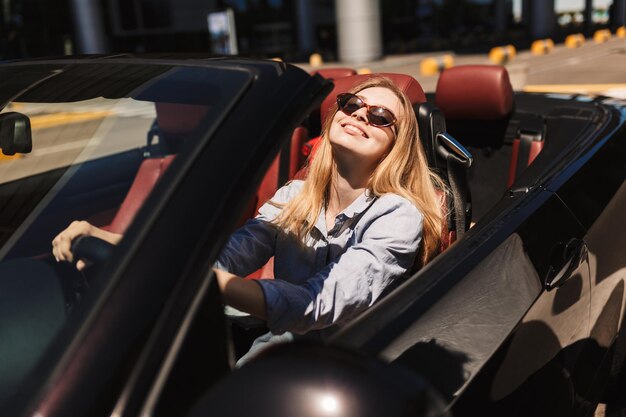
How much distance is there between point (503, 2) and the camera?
39156 mm

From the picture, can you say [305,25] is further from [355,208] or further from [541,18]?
[355,208]

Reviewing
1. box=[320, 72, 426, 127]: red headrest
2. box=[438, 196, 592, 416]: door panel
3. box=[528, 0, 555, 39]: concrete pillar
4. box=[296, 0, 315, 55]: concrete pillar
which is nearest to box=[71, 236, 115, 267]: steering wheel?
box=[438, 196, 592, 416]: door panel

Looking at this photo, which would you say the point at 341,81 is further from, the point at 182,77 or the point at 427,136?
the point at 182,77

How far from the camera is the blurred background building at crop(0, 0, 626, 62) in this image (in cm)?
2328

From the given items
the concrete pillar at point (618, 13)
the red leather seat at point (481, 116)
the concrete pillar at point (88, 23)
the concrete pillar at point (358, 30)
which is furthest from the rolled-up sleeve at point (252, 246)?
the concrete pillar at point (618, 13)

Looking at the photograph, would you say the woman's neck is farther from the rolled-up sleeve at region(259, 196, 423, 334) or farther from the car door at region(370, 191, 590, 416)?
the car door at region(370, 191, 590, 416)

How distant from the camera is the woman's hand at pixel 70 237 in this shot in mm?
1227

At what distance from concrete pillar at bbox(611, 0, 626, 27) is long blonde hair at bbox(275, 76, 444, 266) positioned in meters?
47.0

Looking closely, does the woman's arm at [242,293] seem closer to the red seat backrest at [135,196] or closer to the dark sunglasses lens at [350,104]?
the red seat backrest at [135,196]

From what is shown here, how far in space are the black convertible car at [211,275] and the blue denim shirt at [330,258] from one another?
0.14 metres

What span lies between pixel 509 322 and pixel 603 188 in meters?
0.91

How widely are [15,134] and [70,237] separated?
0.54 meters

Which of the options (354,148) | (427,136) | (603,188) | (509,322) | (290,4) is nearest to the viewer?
(509,322)

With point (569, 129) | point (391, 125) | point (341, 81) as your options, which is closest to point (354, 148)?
point (391, 125)
